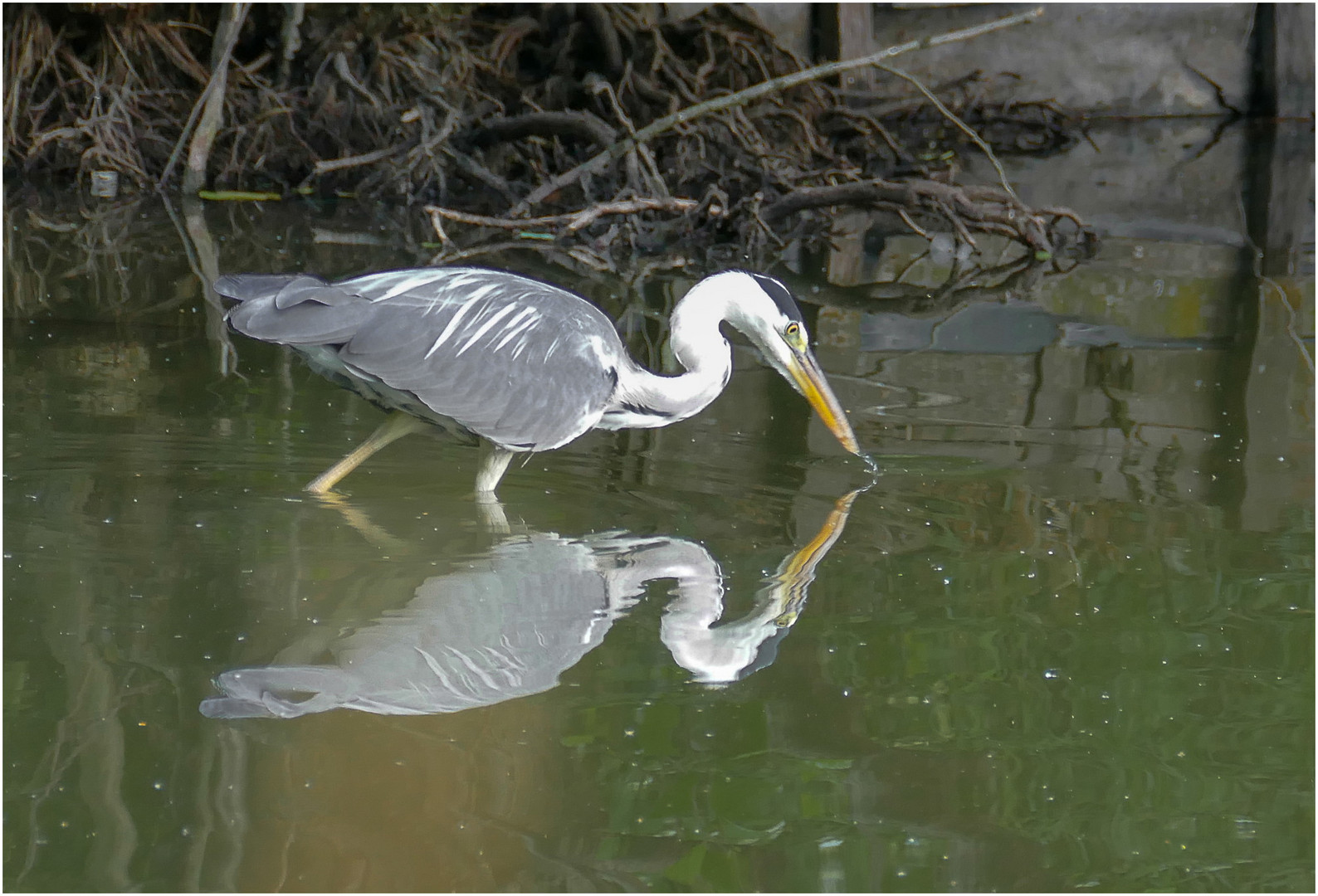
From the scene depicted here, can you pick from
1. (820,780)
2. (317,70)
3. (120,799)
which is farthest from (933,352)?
(317,70)

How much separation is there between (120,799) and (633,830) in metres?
0.97

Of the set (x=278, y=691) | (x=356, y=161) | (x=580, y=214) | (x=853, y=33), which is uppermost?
(x=853, y=33)

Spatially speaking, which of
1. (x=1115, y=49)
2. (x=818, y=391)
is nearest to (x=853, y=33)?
(x=1115, y=49)

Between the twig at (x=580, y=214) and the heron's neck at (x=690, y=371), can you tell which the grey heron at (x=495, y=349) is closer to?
the heron's neck at (x=690, y=371)

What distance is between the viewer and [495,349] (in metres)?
4.58

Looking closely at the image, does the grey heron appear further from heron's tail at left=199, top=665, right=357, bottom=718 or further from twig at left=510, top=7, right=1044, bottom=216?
twig at left=510, top=7, right=1044, bottom=216

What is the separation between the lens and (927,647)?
12.1ft

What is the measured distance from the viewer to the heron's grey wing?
4473 millimetres

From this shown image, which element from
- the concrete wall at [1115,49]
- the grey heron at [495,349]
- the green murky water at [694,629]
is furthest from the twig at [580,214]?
the concrete wall at [1115,49]

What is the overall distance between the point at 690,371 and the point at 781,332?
32cm

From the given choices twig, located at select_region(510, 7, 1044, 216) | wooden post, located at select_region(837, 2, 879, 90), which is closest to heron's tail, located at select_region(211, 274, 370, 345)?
twig, located at select_region(510, 7, 1044, 216)

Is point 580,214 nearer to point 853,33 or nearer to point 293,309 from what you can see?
point 293,309

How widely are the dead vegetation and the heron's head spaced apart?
412 cm

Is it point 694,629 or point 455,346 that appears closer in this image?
point 694,629
